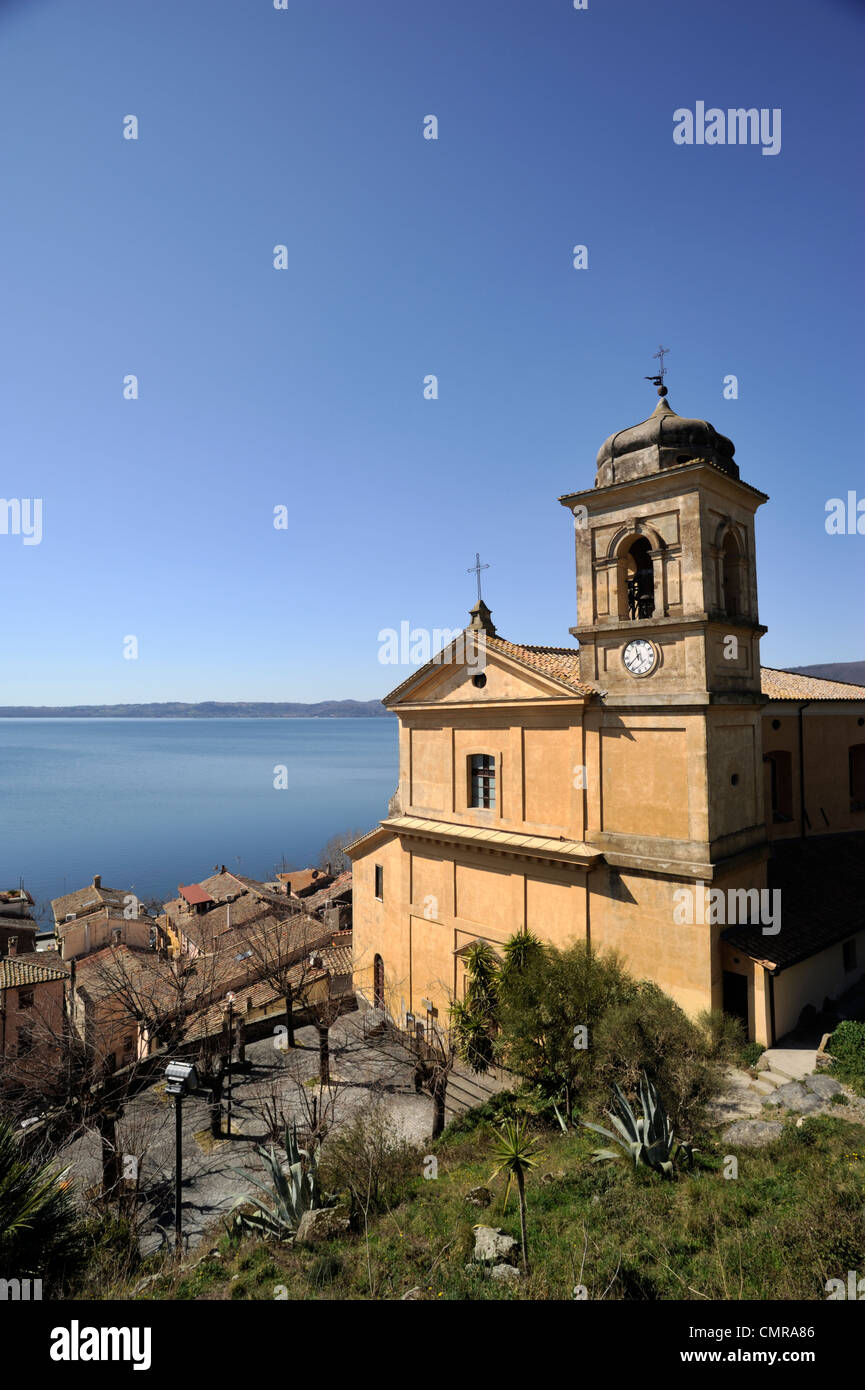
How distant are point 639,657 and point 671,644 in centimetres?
73

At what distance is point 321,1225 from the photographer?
9219mm

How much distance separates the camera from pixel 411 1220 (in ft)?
30.3

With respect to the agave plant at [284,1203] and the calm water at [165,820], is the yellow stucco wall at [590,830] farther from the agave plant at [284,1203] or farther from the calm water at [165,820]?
the calm water at [165,820]

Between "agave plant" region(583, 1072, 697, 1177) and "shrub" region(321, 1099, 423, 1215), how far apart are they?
11.0 ft

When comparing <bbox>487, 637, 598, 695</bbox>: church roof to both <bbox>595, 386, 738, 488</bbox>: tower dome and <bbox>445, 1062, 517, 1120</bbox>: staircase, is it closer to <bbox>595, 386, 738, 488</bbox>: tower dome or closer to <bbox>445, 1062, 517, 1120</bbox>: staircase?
<bbox>595, 386, 738, 488</bbox>: tower dome

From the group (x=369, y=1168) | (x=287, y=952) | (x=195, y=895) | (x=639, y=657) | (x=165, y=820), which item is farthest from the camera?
(x=165, y=820)

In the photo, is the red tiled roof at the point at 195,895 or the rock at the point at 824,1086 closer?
the rock at the point at 824,1086

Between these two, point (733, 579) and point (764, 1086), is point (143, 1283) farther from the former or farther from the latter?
point (733, 579)

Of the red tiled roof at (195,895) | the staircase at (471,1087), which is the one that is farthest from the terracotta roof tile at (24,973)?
the red tiled roof at (195,895)

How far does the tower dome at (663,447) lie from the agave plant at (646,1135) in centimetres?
1165

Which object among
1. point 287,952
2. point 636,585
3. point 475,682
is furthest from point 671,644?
point 287,952

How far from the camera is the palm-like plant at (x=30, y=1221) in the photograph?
5.40 metres
